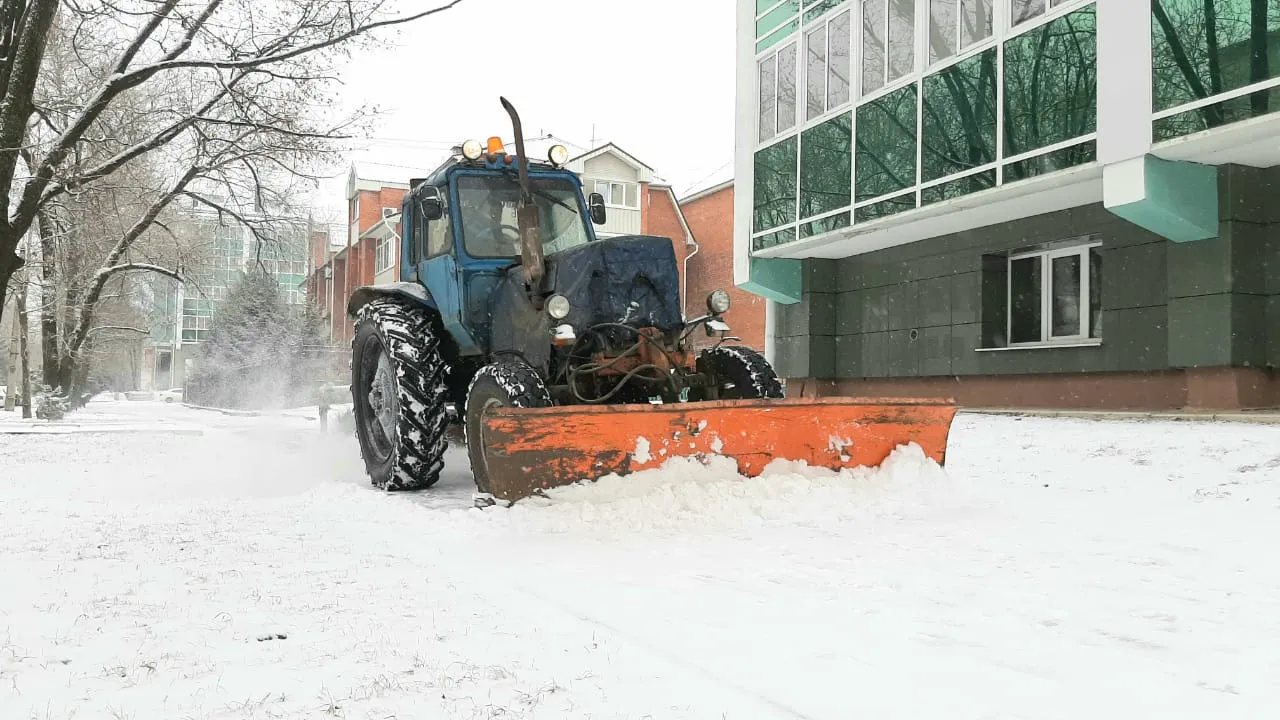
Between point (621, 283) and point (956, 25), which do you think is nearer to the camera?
point (621, 283)

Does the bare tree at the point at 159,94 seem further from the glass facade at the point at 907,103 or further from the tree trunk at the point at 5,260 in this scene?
the glass facade at the point at 907,103

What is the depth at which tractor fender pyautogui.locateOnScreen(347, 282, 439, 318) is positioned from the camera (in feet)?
21.7

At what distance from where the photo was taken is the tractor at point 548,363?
4.69 metres

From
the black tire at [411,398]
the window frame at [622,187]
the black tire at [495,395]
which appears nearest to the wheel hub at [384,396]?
the black tire at [411,398]

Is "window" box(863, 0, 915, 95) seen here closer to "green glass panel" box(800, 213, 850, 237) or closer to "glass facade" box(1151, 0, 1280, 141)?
"green glass panel" box(800, 213, 850, 237)

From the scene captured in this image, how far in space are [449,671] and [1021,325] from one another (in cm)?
1053

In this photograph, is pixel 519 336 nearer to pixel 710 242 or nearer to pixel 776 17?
pixel 776 17

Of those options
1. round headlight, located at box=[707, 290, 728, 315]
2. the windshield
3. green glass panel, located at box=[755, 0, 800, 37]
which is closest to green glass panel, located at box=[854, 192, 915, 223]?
green glass panel, located at box=[755, 0, 800, 37]

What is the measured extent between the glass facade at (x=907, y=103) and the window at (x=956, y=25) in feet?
0.05

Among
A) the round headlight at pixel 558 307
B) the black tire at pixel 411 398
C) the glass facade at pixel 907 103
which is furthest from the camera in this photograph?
the glass facade at pixel 907 103

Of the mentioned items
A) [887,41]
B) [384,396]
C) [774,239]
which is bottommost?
[384,396]

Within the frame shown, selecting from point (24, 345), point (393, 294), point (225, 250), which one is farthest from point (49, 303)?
point (393, 294)

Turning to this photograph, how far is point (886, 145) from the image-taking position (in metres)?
12.1

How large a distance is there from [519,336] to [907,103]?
7.93 metres
